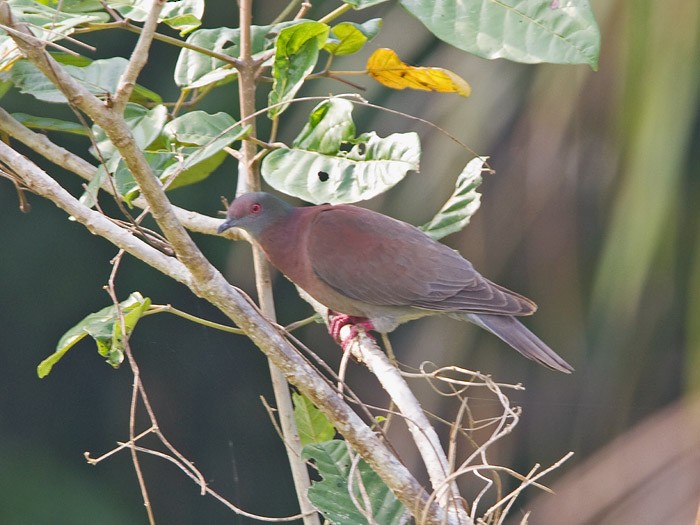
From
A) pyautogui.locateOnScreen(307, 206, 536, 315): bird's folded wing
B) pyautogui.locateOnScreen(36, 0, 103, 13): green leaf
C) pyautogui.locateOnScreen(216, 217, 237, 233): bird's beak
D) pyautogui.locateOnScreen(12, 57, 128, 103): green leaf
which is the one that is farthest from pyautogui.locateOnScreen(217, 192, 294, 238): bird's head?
pyautogui.locateOnScreen(36, 0, 103, 13): green leaf

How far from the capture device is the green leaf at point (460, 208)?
5.80ft

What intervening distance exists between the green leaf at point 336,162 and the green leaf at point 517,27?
0.23m

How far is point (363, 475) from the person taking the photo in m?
1.46

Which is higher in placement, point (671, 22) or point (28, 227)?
point (671, 22)

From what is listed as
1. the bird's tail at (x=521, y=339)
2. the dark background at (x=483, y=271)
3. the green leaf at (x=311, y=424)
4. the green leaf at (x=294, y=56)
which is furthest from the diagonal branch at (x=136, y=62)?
the dark background at (x=483, y=271)

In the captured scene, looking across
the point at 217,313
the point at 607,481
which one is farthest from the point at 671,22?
the point at 217,313

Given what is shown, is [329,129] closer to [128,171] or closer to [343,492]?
[128,171]

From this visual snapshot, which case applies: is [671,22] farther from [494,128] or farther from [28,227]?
[28,227]

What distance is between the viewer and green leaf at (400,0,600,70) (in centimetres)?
132

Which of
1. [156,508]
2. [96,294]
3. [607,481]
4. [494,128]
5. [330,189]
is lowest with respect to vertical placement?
[156,508]

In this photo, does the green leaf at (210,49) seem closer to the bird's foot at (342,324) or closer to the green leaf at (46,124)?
the green leaf at (46,124)

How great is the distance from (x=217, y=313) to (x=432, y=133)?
1374mm

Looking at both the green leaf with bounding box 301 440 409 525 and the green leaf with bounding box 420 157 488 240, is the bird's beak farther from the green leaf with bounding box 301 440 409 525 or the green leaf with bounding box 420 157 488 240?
the green leaf with bounding box 301 440 409 525

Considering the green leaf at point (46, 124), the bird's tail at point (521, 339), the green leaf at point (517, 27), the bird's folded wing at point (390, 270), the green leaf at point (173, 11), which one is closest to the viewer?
the green leaf at point (517, 27)
